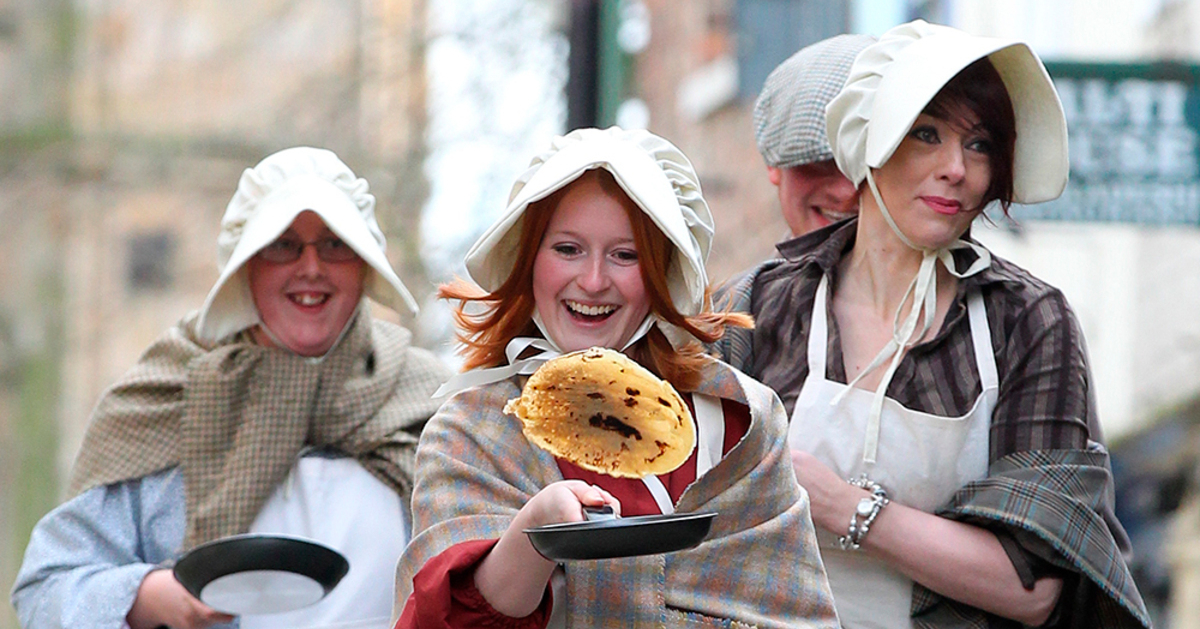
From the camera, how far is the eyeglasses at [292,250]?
328cm

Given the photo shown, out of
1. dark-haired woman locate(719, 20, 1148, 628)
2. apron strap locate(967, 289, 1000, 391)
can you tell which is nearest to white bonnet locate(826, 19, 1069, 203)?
dark-haired woman locate(719, 20, 1148, 628)

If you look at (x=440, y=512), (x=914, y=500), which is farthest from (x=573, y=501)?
(x=914, y=500)

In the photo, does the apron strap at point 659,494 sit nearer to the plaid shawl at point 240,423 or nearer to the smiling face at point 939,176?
the smiling face at point 939,176

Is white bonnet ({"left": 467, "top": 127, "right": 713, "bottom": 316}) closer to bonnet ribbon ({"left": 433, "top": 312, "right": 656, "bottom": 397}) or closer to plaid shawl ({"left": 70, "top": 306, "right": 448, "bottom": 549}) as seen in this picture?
bonnet ribbon ({"left": 433, "top": 312, "right": 656, "bottom": 397})

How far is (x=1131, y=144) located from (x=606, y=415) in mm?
4093

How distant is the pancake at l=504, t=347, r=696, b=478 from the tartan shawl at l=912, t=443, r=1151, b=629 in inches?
25.2

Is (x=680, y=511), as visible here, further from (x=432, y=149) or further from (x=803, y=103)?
(x=432, y=149)

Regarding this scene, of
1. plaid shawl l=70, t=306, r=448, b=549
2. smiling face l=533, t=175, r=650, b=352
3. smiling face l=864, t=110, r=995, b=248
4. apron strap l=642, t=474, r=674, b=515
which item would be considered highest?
smiling face l=864, t=110, r=995, b=248

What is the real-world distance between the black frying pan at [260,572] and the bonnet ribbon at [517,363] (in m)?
0.44

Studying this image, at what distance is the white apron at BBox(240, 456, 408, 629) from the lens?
10.4 ft

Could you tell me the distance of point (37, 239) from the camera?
1067 centimetres

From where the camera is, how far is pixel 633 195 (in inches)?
97.5

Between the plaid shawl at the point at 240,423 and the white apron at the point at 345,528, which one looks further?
the plaid shawl at the point at 240,423

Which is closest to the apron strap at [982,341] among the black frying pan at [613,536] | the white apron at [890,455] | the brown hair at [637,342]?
the white apron at [890,455]
